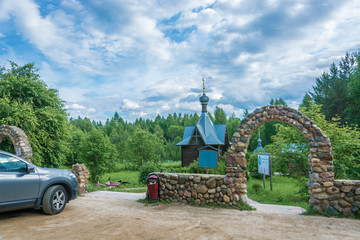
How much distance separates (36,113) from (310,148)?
1607cm

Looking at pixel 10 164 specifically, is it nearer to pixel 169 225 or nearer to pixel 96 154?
pixel 169 225

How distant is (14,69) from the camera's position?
1802 cm

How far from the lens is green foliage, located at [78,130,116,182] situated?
17.7m

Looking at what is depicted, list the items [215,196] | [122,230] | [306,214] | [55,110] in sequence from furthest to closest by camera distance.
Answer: [55,110] < [215,196] < [306,214] < [122,230]

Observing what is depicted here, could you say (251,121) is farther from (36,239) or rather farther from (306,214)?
(36,239)

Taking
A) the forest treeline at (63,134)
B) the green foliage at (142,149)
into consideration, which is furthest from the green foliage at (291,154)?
the green foliage at (142,149)

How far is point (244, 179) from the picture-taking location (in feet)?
24.9

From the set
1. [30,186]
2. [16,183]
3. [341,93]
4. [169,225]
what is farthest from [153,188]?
[341,93]

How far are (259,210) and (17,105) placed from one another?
1491cm

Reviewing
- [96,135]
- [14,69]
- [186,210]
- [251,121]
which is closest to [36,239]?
[186,210]

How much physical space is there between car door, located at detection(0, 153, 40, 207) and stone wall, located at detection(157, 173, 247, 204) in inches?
155

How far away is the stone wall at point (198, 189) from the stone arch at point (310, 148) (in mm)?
227

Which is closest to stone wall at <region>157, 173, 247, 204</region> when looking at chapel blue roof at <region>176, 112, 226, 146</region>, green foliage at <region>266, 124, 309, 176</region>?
green foliage at <region>266, 124, 309, 176</region>

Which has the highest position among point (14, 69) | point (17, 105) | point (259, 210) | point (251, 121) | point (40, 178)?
point (14, 69)
